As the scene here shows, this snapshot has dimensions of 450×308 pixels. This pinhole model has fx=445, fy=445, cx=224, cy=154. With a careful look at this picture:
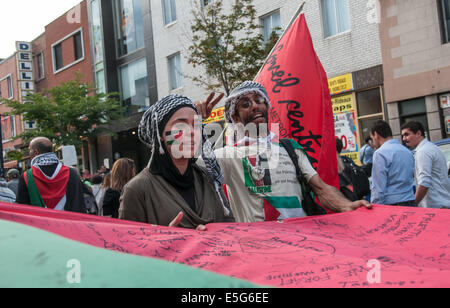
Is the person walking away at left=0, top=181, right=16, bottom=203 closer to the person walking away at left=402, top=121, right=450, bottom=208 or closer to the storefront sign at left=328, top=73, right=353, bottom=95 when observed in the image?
the person walking away at left=402, top=121, right=450, bottom=208

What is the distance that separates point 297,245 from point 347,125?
1234 cm

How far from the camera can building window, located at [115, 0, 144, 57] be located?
22.6 m

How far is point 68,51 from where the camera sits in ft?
89.9

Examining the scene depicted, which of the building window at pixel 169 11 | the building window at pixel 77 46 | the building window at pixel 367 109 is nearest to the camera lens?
the building window at pixel 367 109

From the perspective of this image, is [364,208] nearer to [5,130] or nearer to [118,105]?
[118,105]

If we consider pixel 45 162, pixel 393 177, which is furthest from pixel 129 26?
pixel 393 177

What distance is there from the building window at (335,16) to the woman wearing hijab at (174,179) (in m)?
12.3

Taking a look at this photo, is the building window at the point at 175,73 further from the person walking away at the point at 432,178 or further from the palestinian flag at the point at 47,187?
the person walking away at the point at 432,178

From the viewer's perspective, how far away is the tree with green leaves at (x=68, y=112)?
2128cm

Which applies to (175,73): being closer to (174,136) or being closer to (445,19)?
(445,19)

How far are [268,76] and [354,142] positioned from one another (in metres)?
9.87

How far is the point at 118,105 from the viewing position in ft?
74.6

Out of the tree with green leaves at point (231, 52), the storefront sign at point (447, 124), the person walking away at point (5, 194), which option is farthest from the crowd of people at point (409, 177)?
the tree with green leaves at point (231, 52)

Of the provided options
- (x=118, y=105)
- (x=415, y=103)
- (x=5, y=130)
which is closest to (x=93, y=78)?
A: (x=118, y=105)
